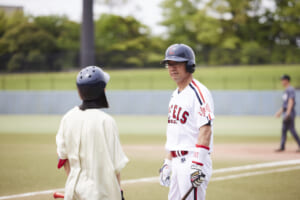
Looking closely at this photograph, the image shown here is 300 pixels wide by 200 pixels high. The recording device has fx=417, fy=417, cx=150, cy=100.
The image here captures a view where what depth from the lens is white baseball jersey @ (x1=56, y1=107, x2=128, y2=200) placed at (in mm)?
3398

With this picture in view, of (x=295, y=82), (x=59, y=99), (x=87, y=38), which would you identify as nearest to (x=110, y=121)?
(x=87, y=38)

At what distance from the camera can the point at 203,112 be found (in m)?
4.29

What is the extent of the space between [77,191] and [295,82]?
169 feet

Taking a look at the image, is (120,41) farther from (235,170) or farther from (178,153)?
(178,153)

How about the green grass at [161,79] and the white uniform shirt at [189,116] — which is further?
the green grass at [161,79]

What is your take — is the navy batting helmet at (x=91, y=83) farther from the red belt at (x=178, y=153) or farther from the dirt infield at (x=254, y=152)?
the dirt infield at (x=254, y=152)

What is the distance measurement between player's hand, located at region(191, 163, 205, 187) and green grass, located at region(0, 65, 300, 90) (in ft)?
158

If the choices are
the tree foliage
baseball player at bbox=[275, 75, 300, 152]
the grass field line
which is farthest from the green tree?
the grass field line

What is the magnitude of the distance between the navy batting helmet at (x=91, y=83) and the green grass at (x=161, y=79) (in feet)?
160

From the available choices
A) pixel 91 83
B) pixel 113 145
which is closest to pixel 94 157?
pixel 113 145

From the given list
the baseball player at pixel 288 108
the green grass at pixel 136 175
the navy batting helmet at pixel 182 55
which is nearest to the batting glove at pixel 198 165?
the navy batting helmet at pixel 182 55

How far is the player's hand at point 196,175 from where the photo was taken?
163 inches

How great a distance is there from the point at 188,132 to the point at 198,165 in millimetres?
382

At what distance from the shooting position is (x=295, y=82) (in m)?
51.4
